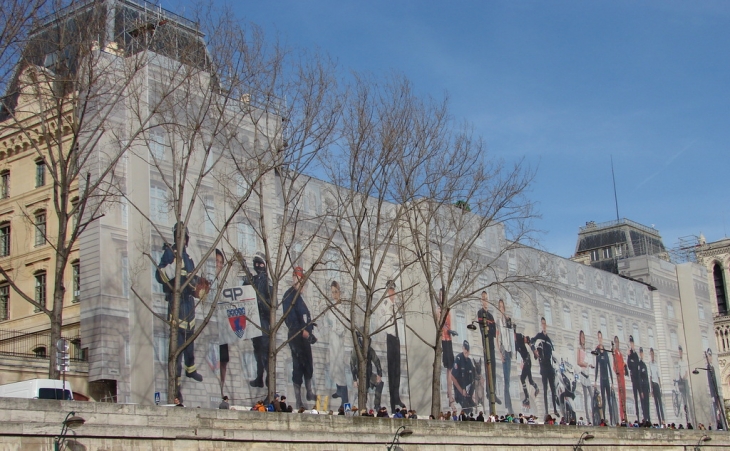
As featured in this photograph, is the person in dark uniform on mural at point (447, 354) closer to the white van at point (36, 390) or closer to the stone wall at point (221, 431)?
the stone wall at point (221, 431)

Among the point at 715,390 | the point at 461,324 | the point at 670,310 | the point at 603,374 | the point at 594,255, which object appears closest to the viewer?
the point at 461,324

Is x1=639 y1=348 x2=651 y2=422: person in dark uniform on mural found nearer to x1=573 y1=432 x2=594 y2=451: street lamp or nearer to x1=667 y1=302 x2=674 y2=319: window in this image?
x1=667 y1=302 x2=674 y2=319: window

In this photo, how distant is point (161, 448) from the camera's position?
71.5ft

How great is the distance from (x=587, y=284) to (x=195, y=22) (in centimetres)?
3853

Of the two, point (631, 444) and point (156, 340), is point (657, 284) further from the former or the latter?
point (156, 340)

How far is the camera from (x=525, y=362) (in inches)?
2179

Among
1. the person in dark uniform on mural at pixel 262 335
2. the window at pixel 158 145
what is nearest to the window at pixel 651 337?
the person in dark uniform on mural at pixel 262 335

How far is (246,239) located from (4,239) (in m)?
Answer: 9.29

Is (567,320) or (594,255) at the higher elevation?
(594,255)

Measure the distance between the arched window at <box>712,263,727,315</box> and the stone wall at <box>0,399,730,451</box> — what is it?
98.6 meters

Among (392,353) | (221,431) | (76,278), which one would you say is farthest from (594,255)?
(221,431)

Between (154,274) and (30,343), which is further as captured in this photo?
(30,343)

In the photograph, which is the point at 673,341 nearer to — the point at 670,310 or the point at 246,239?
the point at 670,310

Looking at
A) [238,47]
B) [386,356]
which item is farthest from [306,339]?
[238,47]
